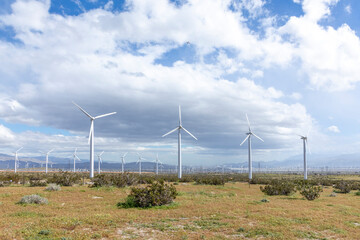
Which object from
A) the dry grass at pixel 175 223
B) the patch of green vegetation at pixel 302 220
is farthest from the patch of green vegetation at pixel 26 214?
the patch of green vegetation at pixel 302 220

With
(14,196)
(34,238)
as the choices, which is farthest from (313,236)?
(14,196)

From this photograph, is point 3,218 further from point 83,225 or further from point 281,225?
point 281,225

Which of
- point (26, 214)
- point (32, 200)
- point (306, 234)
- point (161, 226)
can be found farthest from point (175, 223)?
point (32, 200)

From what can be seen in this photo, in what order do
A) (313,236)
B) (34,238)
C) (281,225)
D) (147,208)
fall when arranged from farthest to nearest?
(147,208) → (281,225) → (313,236) → (34,238)

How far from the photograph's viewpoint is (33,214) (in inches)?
768

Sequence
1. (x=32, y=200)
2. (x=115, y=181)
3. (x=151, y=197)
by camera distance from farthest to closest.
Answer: (x=115, y=181) < (x=32, y=200) < (x=151, y=197)

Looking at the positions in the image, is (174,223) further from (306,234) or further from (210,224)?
(306,234)

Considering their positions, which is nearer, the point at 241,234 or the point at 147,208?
the point at 241,234

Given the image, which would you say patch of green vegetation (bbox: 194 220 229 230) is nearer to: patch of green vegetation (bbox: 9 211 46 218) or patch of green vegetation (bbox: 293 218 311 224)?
patch of green vegetation (bbox: 293 218 311 224)

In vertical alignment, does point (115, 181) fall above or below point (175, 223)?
above

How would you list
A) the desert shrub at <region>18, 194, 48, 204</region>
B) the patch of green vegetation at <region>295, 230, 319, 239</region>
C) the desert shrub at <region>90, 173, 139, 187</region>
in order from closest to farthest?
1. the patch of green vegetation at <region>295, 230, 319, 239</region>
2. the desert shrub at <region>18, 194, 48, 204</region>
3. the desert shrub at <region>90, 173, 139, 187</region>

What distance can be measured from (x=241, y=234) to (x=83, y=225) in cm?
884

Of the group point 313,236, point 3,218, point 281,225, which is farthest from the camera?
point 3,218

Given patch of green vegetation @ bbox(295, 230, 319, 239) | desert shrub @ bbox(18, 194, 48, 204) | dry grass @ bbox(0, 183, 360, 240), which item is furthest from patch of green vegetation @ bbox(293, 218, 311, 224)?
desert shrub @ bbox(18, 194, 48, 204)
